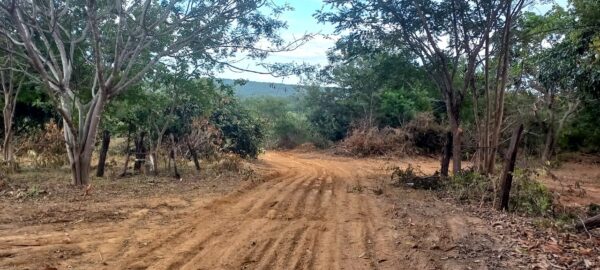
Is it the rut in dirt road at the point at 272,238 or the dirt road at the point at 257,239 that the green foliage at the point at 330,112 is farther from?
the dirt road at the point at 257,239

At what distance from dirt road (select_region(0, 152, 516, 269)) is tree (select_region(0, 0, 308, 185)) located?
3284mm

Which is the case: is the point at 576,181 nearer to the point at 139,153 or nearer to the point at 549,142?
the point at 549,142

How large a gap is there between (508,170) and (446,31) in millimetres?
6593

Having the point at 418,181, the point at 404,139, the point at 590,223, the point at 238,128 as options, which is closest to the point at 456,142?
the point at 418,181

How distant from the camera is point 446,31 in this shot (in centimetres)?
1395

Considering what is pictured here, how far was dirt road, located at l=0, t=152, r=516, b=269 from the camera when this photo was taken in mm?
5227

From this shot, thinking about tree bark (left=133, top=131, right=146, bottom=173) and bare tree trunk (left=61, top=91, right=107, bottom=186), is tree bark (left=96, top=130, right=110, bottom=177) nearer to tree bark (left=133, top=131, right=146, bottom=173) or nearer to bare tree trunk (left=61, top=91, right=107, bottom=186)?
tree bark (left=133, top=131, right=146, bottom=173)

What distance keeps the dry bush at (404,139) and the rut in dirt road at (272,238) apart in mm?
15945

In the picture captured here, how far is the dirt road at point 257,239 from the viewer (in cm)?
523

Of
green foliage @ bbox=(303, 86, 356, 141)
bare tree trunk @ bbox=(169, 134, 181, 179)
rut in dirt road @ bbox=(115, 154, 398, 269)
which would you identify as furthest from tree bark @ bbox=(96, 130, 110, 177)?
green foliage @ bbox=(303, 86, 356, 141)

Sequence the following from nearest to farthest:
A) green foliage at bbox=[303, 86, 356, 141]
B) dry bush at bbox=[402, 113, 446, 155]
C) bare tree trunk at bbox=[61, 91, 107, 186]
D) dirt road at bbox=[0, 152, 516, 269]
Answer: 1. dirt road at bbox=[0, 152, 516, 269]
2. bare tree trunk at bbox=[61, 91, 107, 186]
3. dry bush at bbox=[402, 113, 446, 155]
4. green foliage at bbox=[303, 86, 356, 141]

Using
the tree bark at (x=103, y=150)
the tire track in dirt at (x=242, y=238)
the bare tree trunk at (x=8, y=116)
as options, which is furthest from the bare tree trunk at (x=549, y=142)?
the bare tree trunk at (x=8, y=116)

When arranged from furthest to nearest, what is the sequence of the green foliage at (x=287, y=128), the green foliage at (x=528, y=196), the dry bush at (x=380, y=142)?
the green foliage at (x=287, y=128), the dry bush at (x=380, y=142), the green foliage at (x=528, y=196)

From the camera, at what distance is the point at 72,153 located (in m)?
10.5
